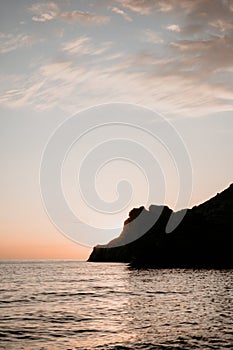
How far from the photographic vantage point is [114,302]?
4747 cm

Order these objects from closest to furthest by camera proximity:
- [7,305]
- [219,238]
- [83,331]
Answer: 1. [83,331]
2. [7,305]
3. [219,238]

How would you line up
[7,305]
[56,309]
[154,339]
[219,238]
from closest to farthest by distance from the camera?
[154,339] < [56,309] < [7,305] < [219,238]

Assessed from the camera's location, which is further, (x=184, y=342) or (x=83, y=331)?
(x=83, y=331)

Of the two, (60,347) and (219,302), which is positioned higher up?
(60,347)

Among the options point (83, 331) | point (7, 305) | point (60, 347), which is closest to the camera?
point (60, 347)

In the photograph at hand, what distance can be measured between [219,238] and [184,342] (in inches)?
6560

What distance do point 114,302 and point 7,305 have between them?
1266cm

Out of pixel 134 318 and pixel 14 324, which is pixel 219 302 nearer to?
pixel 134 318

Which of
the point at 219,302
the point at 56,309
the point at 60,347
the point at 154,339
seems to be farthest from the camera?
the point at 219,302

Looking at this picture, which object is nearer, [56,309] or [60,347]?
[60,347]

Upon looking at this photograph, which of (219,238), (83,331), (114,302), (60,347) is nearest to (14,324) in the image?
(83,331)

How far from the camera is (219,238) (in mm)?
184375

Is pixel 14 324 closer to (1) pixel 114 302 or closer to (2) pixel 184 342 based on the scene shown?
(2) pixel 184 342

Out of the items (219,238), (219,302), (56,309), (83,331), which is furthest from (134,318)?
(219,238)
